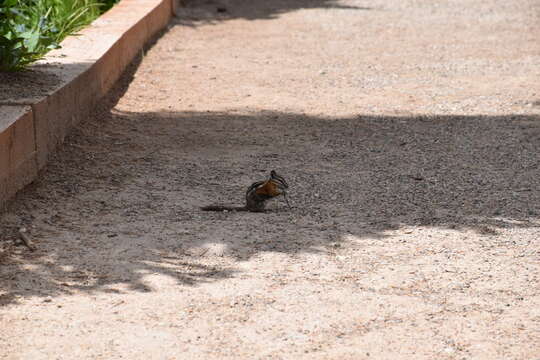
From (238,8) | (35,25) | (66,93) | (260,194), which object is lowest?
(238,8)

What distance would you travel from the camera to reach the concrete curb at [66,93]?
17.0 feet

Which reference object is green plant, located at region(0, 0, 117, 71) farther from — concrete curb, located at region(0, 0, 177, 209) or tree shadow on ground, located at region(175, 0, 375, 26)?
tree shadow on ground, located at region(175, 0, 375, 26)

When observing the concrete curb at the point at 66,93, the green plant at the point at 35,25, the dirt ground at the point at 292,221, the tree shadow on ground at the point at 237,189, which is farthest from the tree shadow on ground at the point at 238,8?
the tree shadow on ground at the point at 237,189

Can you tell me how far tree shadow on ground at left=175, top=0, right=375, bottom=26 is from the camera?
12.5m

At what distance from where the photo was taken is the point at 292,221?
202 inches

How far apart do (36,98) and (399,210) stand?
2.17 m

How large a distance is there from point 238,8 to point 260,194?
8.50m

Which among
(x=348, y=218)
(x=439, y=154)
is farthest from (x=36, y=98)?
(x=439, y=154)

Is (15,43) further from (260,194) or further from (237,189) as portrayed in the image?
(260,194)

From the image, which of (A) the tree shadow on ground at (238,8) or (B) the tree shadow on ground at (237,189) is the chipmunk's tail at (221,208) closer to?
(B) the tree shadow on ground at (237,189)

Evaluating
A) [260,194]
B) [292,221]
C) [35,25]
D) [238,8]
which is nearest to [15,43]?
[35,25]

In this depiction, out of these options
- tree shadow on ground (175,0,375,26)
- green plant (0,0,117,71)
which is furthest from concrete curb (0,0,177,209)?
tree shadow on ground (175,0,375,26)

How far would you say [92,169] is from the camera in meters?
6.00

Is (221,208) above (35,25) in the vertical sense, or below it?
below
